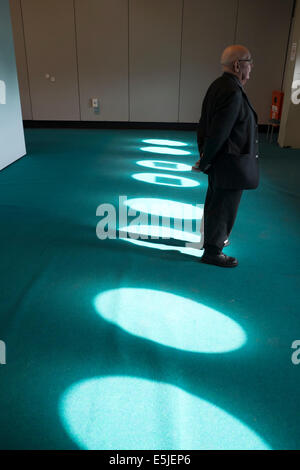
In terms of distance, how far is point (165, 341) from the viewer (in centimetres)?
223

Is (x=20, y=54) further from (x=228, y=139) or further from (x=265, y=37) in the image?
(x=228, y=139)

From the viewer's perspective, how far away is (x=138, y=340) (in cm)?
224

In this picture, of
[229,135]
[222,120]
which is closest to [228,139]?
[229,135]

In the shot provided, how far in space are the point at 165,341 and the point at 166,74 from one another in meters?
8.44

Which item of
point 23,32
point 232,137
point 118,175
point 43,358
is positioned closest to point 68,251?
point 43,358

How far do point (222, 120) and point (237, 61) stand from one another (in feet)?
1.30

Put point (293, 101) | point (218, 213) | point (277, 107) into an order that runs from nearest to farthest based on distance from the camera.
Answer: point (218, 213) < point (293, 101) < point (277, 107)

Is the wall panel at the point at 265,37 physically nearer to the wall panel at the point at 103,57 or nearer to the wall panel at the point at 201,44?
the wall panel at the point at 201,44

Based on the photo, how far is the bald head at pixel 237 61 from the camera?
246cm

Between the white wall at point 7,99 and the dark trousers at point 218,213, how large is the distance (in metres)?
3.99

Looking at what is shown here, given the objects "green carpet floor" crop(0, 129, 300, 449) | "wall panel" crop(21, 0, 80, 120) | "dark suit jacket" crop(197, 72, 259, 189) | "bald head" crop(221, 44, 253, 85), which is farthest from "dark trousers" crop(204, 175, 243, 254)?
"wall panel" crop(21, 0, 80, 120)

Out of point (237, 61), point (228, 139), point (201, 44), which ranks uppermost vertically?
point (201, 44)

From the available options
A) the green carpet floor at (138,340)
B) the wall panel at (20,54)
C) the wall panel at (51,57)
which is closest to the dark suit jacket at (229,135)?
the green carpet floor at (138,340)

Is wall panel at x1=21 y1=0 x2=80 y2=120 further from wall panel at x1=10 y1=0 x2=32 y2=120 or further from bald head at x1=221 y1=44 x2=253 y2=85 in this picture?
bald head at x1=221 y1=44 x2=253 y2=85
